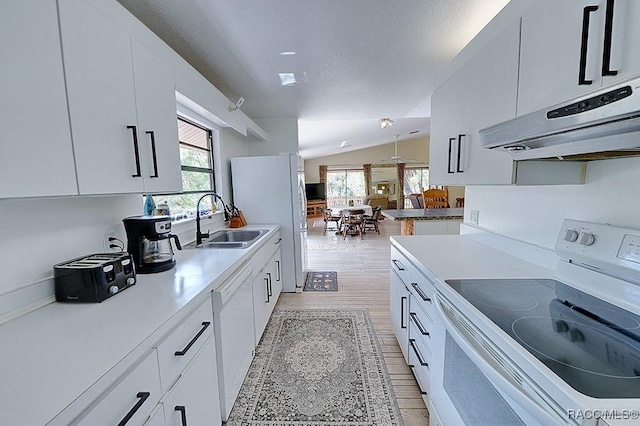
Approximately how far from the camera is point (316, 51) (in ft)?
6.68

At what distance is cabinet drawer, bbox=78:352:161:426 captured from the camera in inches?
26.5

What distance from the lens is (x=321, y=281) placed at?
378 cm

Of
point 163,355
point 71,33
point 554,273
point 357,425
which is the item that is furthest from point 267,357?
point 71,33

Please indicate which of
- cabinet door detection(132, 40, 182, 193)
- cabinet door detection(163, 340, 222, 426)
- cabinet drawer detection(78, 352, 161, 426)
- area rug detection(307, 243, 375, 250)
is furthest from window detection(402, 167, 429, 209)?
cabinet drawer detection(78, 352, 161, 426)

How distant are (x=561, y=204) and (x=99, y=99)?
2.12m

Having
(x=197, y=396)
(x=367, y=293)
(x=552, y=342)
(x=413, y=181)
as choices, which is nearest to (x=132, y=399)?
(x=197, y=396)

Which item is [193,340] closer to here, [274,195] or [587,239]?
[587,239]

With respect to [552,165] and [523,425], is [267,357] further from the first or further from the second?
[552,165]

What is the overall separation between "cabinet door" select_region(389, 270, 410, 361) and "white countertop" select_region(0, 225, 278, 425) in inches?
50.8

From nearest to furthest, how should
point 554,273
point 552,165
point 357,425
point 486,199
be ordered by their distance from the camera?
1. point 552,165
2. point 554,273
3. point 357,425
4. point 486,199

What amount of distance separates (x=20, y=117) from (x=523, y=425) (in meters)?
1.65

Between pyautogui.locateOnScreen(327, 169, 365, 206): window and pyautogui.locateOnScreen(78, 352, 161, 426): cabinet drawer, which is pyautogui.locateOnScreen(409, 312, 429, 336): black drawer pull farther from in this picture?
pyautogui.locateOnScreen(327, 169, 365, 206): window

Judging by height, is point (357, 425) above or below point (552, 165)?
below

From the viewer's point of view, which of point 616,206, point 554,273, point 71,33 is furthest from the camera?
point 554,273
